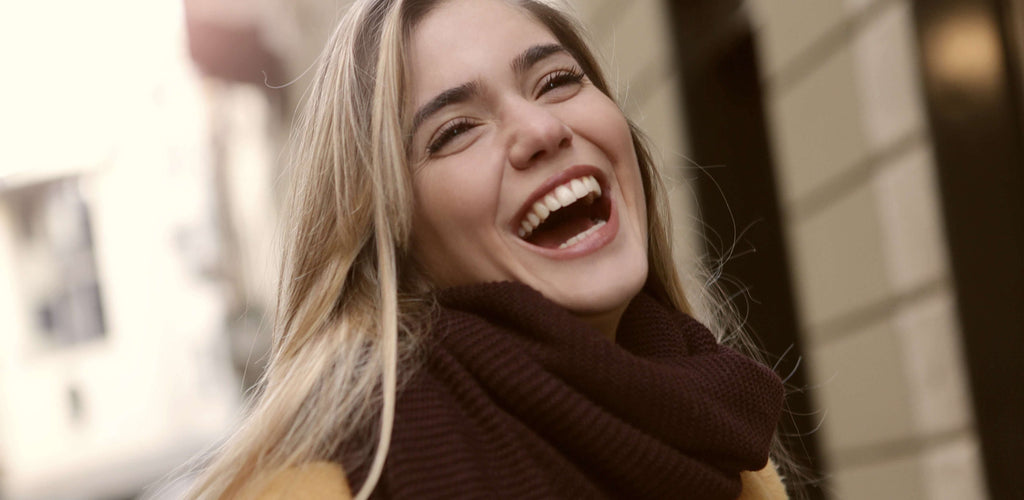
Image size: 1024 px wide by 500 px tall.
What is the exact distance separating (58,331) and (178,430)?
131 inches

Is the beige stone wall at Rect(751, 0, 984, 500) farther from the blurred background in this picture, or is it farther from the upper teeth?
the upper teeth

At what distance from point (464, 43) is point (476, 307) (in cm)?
45

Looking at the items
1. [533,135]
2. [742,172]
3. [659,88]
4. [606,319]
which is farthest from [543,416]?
[659,88]

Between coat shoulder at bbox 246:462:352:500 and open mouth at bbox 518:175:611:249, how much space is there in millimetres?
492

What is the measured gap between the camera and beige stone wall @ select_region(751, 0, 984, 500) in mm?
2947

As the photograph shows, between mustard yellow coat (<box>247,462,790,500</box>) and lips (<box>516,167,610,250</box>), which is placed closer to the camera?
mustard yellow coat (<box>247,462,790,500</box>)

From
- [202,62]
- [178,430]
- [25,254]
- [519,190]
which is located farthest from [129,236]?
Result: [519,190]

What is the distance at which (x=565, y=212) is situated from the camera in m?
1.96

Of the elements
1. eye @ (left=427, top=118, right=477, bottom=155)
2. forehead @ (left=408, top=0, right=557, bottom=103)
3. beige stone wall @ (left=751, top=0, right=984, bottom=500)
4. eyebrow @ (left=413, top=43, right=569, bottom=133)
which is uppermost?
forehead @ (left=408, top=0, right=557, bottom=103)

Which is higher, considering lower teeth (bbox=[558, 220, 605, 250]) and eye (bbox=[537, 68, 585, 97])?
eye (bbox=[537, 68, 585, 97])

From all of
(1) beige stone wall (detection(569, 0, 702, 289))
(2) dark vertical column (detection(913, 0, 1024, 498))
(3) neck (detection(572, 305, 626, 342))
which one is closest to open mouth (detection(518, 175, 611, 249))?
(3) neck (detection(572, 305, 626, 342))

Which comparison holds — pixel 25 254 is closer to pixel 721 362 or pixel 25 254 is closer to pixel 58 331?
pixel 58 331

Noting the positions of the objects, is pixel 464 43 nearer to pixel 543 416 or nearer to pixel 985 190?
pixel 543 416

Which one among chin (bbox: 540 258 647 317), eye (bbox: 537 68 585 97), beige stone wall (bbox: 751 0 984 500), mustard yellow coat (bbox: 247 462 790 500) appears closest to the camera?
mustard yellow coat (bbox: 247 462 790 500)
